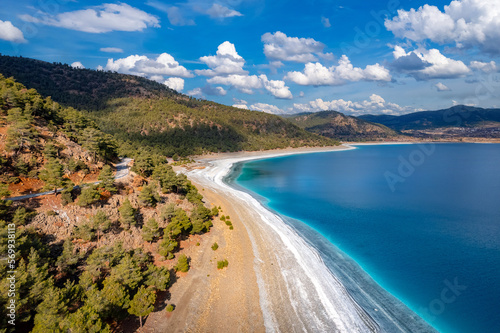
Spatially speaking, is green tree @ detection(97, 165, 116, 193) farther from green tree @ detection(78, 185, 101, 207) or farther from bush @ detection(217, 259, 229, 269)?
bush @ detection(217, 259, 229, 269)

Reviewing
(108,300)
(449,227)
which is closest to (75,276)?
(108,300)

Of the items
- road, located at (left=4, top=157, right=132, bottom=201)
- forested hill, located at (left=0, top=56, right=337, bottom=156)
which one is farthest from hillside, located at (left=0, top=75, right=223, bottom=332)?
forested hill, located at (left=0, top=56, right=337, bottom=156)

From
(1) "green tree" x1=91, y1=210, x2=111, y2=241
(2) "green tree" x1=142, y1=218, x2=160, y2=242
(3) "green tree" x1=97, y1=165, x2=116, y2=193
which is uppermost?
(3) "green tree" x1=97, y1=165, x2=116, y2=193

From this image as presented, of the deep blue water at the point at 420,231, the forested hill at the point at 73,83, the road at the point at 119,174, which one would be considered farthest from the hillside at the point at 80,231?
the forested hill at the point at 73,83

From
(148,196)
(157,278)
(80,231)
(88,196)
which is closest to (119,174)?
(148,196)

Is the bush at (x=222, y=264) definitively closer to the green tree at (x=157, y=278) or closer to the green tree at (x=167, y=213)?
the green tree at (x=157, y=278)

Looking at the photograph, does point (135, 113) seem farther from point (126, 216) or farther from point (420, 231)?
point (420, 231)

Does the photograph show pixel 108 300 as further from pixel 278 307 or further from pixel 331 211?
pixel 331 211
